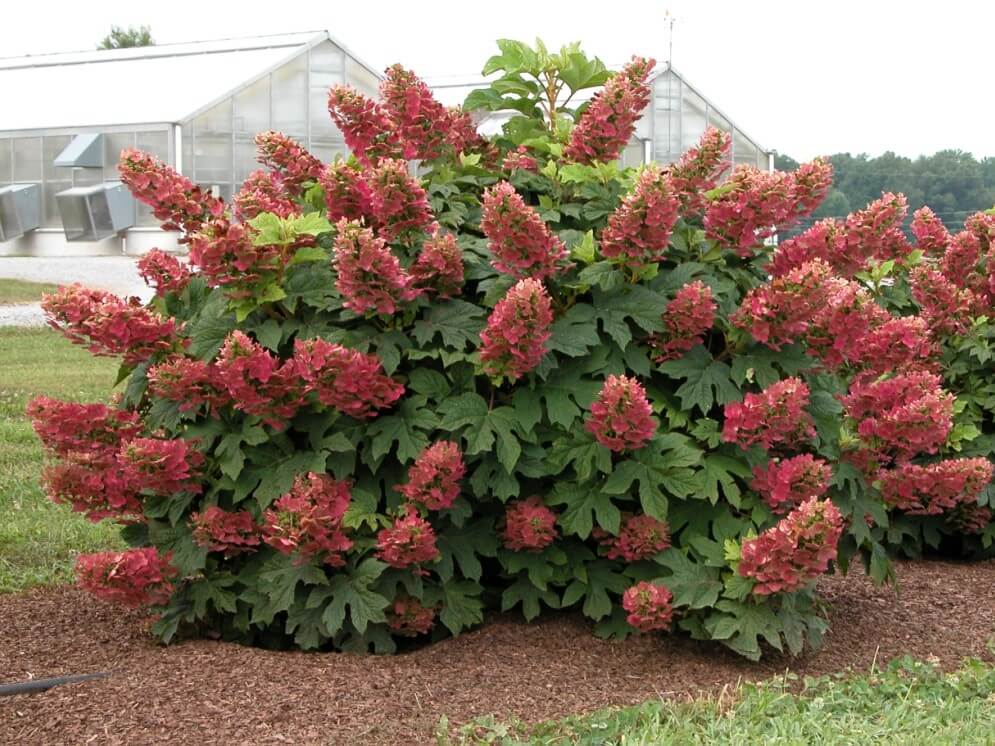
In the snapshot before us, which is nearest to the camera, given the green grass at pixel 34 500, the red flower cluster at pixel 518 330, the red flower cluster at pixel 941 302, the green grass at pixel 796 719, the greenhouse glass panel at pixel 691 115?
the green grass at pixel 796 719

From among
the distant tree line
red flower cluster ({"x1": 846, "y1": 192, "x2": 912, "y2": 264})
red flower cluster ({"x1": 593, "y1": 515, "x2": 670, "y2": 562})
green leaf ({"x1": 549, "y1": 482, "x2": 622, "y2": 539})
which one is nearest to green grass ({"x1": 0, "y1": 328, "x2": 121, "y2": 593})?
green leaf ({"x1": 549, "y1": 482, "x2": 622, "y2": 539})

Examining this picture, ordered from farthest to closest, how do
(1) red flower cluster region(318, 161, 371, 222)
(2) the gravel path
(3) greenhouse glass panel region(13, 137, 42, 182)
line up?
(3) greenhouse glass panel region(13, 137, 42, 182), (2) the gravel path, (1) red flower cluster region(318, 161, 371, 222)

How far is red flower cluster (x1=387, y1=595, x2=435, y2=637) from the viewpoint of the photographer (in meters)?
4.00

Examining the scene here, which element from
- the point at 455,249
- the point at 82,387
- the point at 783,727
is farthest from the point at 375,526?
the point at 82,387

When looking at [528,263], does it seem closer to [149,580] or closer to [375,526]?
[375,526]

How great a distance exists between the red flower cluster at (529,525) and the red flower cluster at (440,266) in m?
0.70

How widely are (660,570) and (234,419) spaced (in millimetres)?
1423

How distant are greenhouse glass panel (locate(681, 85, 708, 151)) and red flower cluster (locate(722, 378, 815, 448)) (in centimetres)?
2450

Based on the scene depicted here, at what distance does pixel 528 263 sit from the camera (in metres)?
3.88

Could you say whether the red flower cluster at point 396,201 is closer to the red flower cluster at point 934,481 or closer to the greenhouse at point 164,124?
the red flower cluster at point 934,481

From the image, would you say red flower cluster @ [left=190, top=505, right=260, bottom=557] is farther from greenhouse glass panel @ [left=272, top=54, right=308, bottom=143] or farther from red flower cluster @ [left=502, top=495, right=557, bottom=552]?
greenhouse glass panel @ [left=272, top=54, right=308, bottom=143]

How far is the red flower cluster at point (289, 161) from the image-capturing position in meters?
4.66

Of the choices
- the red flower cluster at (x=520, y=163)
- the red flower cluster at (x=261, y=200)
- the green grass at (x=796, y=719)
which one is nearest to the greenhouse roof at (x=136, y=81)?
the red flower cluster at (x=261, y=200)

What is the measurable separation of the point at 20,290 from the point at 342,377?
64.4ft
